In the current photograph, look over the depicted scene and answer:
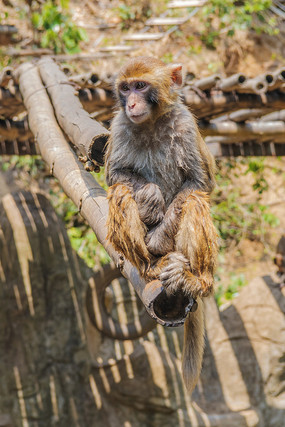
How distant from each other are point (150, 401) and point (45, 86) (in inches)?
145

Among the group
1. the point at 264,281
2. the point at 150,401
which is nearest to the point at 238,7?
the point at 264,281

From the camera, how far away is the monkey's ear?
3617 millimetres

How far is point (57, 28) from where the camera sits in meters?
10.5

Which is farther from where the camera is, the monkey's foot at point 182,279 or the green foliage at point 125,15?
the green foliage at point 125,15

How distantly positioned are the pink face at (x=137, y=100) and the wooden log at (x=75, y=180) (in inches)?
20.4

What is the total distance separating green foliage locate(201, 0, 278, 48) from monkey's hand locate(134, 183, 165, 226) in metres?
9.30

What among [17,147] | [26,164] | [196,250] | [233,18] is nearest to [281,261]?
Answer: [17,147]

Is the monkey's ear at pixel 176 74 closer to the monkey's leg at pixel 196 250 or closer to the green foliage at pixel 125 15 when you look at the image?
the monkey's leg at pixel 196 250

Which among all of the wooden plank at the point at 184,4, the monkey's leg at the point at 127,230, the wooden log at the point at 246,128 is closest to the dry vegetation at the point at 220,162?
the wooden plank at the point at 184,4

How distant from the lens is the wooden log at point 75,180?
2.73m

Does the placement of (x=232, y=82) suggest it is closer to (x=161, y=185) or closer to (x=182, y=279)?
(x=161, y=185)

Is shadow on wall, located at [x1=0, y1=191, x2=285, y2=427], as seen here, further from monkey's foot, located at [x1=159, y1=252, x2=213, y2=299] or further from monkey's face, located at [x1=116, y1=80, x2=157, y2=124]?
monkey's foot, located at [x1=159, y1=252, x2=213, y2=299]

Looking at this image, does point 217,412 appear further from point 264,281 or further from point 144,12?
point 144,12

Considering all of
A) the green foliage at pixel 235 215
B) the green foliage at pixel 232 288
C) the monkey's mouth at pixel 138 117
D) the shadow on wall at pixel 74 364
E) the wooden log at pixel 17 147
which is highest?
the monkey's mouth at pixel 138 117
